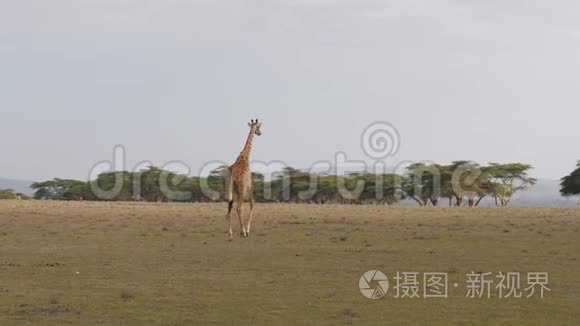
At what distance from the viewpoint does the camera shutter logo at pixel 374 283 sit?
11914 mm

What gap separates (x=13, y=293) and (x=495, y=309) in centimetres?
612

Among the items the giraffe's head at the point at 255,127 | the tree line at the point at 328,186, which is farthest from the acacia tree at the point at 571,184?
the giraffe's head at the point at 255,127

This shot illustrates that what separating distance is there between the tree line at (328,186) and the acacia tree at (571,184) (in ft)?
15.8

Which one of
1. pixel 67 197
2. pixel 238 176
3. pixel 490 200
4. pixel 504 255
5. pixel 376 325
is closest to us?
pixel 376 325

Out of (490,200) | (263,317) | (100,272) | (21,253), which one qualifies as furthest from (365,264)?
(490,200)

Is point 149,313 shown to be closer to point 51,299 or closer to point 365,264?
point 51,299

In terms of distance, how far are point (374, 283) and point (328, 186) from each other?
186ft

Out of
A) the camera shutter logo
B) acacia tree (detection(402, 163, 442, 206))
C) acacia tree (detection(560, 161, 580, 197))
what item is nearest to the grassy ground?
the camera shutter logo

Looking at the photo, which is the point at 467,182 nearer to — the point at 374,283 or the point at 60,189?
the point at 60,189

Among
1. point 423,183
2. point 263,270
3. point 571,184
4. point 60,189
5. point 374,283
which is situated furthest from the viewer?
point 60,189

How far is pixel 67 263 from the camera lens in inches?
617

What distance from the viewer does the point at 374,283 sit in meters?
12.9

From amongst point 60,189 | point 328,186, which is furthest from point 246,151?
point 60,189

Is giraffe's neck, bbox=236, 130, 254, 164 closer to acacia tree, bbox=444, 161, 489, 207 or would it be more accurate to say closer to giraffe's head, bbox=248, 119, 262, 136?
giraffe's head, bbox=248, 119, 262, 136
